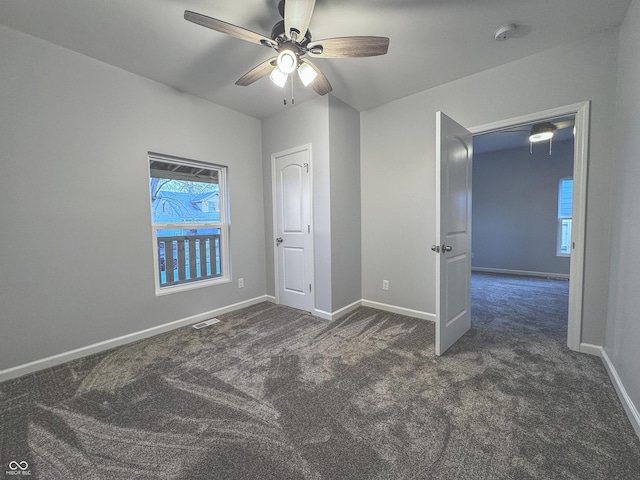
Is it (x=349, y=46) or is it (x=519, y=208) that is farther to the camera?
(x=519, y=208)

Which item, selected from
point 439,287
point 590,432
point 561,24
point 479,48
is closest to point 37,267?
point 439,287

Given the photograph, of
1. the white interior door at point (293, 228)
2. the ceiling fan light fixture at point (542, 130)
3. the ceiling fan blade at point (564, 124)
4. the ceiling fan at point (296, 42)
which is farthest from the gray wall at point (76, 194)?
the ceiling fan blade at point (564, 124)

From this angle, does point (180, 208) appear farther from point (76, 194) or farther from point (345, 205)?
point (345, 205)

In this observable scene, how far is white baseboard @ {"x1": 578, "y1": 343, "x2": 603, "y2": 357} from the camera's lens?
2020mm

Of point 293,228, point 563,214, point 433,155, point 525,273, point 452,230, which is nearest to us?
point 452,230

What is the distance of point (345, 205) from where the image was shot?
3.10 m

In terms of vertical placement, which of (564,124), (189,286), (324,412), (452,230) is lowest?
(324,412)

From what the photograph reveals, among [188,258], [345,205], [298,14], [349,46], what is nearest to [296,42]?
[298,14]

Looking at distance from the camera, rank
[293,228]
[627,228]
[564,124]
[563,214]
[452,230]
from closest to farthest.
A: [627,228], [452,230], [293,228], [564,124], [563,214]

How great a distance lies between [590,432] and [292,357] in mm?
1807

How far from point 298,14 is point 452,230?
1.91 metres

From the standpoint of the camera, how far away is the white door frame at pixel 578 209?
200 centimetres

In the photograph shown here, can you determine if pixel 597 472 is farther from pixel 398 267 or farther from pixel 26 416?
pixel 26 416

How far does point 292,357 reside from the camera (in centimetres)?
212
